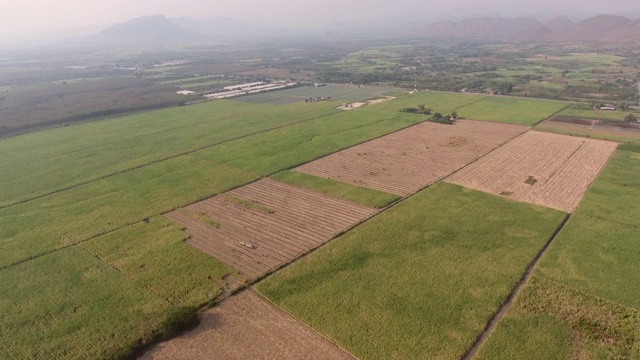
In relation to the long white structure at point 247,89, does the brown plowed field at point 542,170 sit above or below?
below

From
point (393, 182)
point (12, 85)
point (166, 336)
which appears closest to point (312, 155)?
point (393, 182)

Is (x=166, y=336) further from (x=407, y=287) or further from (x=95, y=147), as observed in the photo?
(x=95, y=147)

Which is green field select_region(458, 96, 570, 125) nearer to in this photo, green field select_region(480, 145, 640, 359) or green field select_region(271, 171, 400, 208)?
green field select_region(480, 145, 640, 359)

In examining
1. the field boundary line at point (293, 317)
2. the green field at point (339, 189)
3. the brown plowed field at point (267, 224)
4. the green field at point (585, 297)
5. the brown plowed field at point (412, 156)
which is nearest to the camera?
the green field at point (585, 297)

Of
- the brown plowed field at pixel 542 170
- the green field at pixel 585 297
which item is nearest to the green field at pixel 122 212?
the green field at pixel 585 297

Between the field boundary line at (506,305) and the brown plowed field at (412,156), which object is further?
the brown plowed field at (412,156)

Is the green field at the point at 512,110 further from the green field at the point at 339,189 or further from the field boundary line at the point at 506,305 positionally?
the field boundary line at the point at 506,305

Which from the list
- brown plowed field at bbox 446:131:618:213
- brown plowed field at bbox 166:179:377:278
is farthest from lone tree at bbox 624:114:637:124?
brown plowed field at bbox 166:179:377:278

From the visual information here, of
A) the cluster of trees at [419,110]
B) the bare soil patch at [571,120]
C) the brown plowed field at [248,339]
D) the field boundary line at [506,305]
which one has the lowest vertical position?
the brown plowed field at [248,339]
